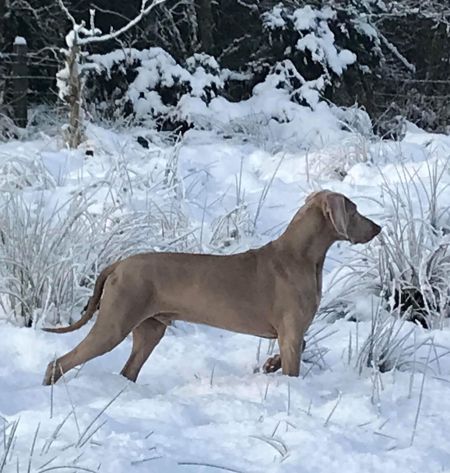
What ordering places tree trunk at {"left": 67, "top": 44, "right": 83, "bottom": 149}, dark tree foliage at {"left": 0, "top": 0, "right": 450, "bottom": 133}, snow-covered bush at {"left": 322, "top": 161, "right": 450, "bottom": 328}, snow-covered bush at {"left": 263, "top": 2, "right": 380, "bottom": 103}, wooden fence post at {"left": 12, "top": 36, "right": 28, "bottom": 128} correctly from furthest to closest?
dark tree foliage at {"left": 0, "top": 0, "right": 450, "bottom": 133} → snow-covered bush at {"left": 263, "top": 2, "right": 380, "bottom": 103} → wooden fence post at {"left": 12, "top": 36, "right": 28, "bottom": 128} → tree trunk at {"left": 67, "top": 44, "right": 83, "bottom": 149} → snow-covered bush at {"left": 322, "top": 161, "right": 450, "bottom": 328}

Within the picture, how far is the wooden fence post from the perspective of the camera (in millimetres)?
12117

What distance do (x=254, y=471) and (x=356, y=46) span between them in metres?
11.5

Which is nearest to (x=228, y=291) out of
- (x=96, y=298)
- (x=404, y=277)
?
(x=96, y=298)

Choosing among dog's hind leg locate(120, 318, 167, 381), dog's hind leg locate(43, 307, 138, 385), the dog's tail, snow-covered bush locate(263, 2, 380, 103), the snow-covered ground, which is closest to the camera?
the snow-covered ground

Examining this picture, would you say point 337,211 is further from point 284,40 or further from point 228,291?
point 284,40

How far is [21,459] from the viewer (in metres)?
2.72

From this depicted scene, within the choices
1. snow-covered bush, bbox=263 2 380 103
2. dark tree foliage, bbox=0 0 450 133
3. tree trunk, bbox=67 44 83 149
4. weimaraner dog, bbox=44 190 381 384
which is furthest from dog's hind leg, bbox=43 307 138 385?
dark tree foliage, bbox=0 0 450 133

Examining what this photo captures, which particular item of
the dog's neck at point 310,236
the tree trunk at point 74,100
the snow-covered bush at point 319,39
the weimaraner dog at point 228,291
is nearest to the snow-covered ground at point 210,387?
the weimaraner dog at point 228,291

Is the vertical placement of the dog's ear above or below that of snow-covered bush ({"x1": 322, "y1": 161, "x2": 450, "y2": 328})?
above

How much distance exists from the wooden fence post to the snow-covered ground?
5.07m

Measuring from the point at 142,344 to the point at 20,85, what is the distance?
8.67 meters

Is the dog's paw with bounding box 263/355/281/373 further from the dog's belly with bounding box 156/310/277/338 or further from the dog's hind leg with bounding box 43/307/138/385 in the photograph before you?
the dog's hind leg with bounding box 43/307/138/385

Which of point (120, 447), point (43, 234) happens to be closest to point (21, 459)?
point (120, 447)

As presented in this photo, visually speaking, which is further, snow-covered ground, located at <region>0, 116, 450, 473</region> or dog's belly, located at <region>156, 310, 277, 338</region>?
dog's belly, located at <region>156, 310, 277, 338</region>
